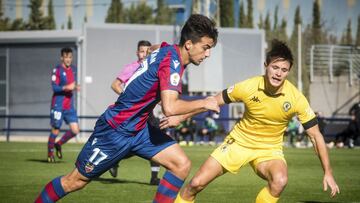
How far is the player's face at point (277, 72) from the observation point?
8.95 meters

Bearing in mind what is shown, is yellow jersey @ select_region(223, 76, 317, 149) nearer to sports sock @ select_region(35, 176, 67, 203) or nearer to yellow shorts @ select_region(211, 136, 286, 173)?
yellow shorts @ select_region(211, 136, 286, 173)

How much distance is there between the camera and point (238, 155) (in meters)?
9.12

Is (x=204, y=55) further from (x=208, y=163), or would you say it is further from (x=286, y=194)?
(x=286, y=194)

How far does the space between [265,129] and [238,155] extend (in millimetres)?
476

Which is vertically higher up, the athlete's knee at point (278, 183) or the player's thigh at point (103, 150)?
the player's thigh at point (103, 150)

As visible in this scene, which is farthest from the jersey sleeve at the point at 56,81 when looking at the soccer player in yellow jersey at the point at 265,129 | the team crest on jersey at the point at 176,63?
the team crest on jersey at the point at 176,63

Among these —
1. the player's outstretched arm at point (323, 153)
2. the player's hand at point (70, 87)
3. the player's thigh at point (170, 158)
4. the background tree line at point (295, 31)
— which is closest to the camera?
the player's thigh at point (170, 158)

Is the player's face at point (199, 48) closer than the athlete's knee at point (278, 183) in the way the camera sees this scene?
Yes

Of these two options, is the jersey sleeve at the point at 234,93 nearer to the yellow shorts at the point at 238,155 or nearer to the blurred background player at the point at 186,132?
the yellow shorts at the point at 238,155

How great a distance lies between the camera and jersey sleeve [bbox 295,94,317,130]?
894 cm

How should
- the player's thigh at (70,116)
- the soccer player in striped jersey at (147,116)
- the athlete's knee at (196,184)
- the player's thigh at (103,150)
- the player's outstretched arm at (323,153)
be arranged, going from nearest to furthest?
the soccer player in striped jersey at (147,116), the player's thigh at (103,150), the player's outstretched arm at (323,153), the athlete's knee at (196,184), the player's thigh at (70,116)

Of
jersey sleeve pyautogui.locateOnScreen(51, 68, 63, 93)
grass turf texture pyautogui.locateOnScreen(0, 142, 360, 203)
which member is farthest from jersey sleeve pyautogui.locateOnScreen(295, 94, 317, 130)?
jersey sleeve pyautogui.locateOnScreen(51, 68, 63, 93)

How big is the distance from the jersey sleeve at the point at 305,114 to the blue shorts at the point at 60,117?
9.98 m

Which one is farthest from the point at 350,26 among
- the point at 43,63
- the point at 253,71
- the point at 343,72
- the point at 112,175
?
the point at 112,175
